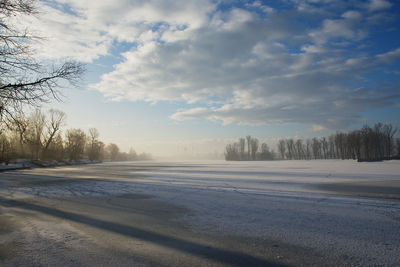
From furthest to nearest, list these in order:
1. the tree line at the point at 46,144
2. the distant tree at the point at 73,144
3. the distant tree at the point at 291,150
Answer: the distant tree at the point at 291,150 < the distant tree at the point at 73,144 < the tree line at the point at 46,144

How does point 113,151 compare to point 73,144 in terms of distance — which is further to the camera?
point 113,151

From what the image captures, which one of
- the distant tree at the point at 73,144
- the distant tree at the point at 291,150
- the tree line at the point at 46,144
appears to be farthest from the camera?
the distant tree at the point at 291,150

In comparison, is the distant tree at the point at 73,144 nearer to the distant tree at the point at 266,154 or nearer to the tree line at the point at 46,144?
the tree line at the point at 46,144

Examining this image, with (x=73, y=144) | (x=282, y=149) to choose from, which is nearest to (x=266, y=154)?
(x=282, y=149)

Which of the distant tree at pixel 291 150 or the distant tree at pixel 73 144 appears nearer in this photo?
the distant tree at pixel 73 144

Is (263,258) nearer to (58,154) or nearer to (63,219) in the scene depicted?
(63,219)

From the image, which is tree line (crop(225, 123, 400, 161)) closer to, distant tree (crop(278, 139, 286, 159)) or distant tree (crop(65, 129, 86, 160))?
distant tree (crop(278, 139, 286, 159))

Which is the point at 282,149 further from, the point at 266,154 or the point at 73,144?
the point at 73,144

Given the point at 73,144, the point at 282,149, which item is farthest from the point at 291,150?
the point at 73,144

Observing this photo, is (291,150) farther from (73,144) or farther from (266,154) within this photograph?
(73,144)

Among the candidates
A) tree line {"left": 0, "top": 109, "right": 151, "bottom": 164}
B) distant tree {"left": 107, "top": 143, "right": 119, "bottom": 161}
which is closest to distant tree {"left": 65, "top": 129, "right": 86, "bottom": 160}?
tree line {"left": 0, "top": 109, "right": 151, "bottom": 164}

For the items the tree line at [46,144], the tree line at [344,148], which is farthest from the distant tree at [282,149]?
the tree line at [46,144]

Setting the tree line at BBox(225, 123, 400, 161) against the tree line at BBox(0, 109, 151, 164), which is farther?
the tree line at BBox(225, 123, 400, 161)

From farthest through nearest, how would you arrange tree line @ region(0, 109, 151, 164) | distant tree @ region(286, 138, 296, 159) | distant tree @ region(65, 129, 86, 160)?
distant tree @ region(286, 138, 296, 159) < distant tree @ region(65, 129, 86, 160) < tree line @ region(0, 109, 151, 164)
